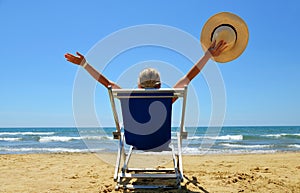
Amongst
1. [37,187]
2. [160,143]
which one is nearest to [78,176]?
[37,187]

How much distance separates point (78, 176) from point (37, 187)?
802 millimetres

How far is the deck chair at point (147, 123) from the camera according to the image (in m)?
3.30

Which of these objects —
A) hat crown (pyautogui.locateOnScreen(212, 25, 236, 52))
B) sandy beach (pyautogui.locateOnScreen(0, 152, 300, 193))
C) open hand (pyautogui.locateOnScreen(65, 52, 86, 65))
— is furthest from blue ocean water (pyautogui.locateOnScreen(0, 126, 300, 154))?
open hand (pyautogui.locateOnScreen(65, 52, 86, 65))

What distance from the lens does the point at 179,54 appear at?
388 centimetres

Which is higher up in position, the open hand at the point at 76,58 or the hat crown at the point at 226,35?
the hat crown at the point at 226,35

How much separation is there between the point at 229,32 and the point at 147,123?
150 cm

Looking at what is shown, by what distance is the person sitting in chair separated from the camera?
3.14 metres

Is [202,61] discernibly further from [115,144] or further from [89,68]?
[115,144]

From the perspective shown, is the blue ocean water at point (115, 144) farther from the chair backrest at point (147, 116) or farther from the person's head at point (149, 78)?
the person's head at point (149, 78)

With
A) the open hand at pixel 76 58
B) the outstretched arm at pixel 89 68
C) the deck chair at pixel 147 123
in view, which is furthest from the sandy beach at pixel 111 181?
the open hand at pixel 76 58

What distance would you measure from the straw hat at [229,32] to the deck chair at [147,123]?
2.80 ft

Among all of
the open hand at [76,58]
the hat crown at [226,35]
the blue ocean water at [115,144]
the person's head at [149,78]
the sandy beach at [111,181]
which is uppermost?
the hat crown at [226,35]

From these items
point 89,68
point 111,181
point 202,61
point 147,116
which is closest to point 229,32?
point 202,61

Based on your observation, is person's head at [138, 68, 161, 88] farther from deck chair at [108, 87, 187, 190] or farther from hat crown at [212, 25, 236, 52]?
hat crown at [212, 25, 236, 52]
